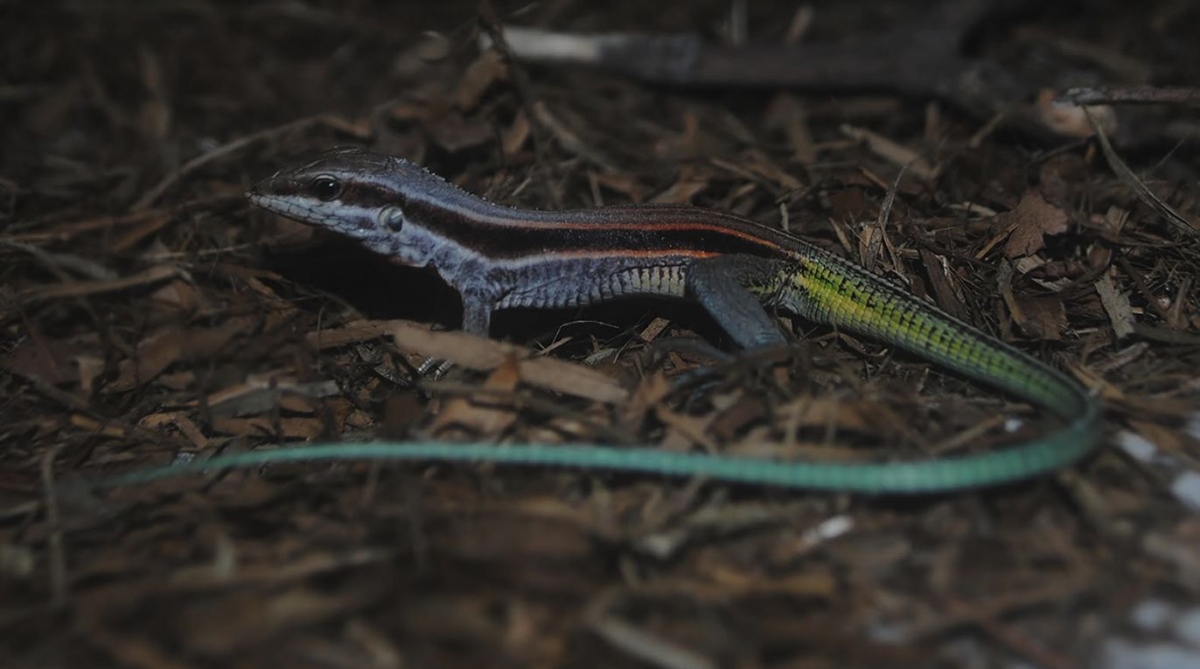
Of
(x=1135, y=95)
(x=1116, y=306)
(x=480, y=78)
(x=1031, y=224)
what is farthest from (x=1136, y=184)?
(x=480, y=78)

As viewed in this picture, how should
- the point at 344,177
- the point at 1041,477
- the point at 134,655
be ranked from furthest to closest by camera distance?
the point at 344,177 < the point at 1041,477 < the point at 134,655

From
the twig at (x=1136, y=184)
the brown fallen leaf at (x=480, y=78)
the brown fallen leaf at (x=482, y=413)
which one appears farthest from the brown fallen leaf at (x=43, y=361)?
the twig at (x=1136, y=184)

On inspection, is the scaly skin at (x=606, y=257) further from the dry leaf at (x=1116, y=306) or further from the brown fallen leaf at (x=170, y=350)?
the dry leaf at (x=1116, y=306)

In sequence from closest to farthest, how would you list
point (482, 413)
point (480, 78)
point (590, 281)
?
point (482, 413), point (590, 281), point (480, 78)

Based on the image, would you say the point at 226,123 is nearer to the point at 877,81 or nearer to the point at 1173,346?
the point at 877,81

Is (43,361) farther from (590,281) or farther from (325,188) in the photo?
(590,281)

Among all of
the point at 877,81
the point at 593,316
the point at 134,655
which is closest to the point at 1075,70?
the point at 877,81
